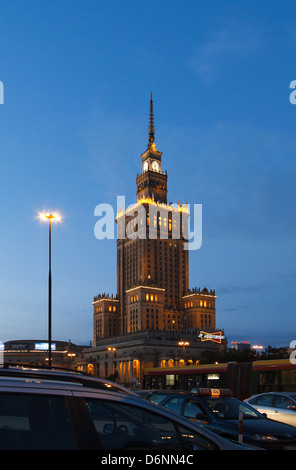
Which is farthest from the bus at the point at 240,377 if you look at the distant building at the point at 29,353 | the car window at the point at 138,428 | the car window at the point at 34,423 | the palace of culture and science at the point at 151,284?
the distant building at the point at 29,353

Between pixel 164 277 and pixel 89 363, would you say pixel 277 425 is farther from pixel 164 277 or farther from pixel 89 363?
pixel 164 277

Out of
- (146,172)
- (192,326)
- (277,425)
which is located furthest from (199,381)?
(146,172)

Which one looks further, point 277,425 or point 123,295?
point 123,295

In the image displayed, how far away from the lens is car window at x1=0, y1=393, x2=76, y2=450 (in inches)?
158

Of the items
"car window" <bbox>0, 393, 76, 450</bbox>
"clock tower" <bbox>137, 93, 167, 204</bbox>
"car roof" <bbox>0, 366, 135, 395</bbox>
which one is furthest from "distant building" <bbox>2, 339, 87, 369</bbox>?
"car window" <bbox>0, 393, 76, 450</bbox>

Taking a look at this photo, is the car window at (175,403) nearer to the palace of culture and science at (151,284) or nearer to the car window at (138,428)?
the car window at (138,428)

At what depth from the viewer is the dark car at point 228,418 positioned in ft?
37.5

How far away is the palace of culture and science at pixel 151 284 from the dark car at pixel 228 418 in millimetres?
133214

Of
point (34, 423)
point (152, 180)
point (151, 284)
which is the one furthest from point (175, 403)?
point (152, 180)

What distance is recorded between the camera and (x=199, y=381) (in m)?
30.9

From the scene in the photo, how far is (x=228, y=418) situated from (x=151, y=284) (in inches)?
5957

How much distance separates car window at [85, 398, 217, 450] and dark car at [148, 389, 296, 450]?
700cm

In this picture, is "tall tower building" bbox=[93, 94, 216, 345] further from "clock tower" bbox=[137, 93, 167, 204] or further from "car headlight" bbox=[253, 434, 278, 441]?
"car headlight" bbox=[253, 434, 278, 441]
